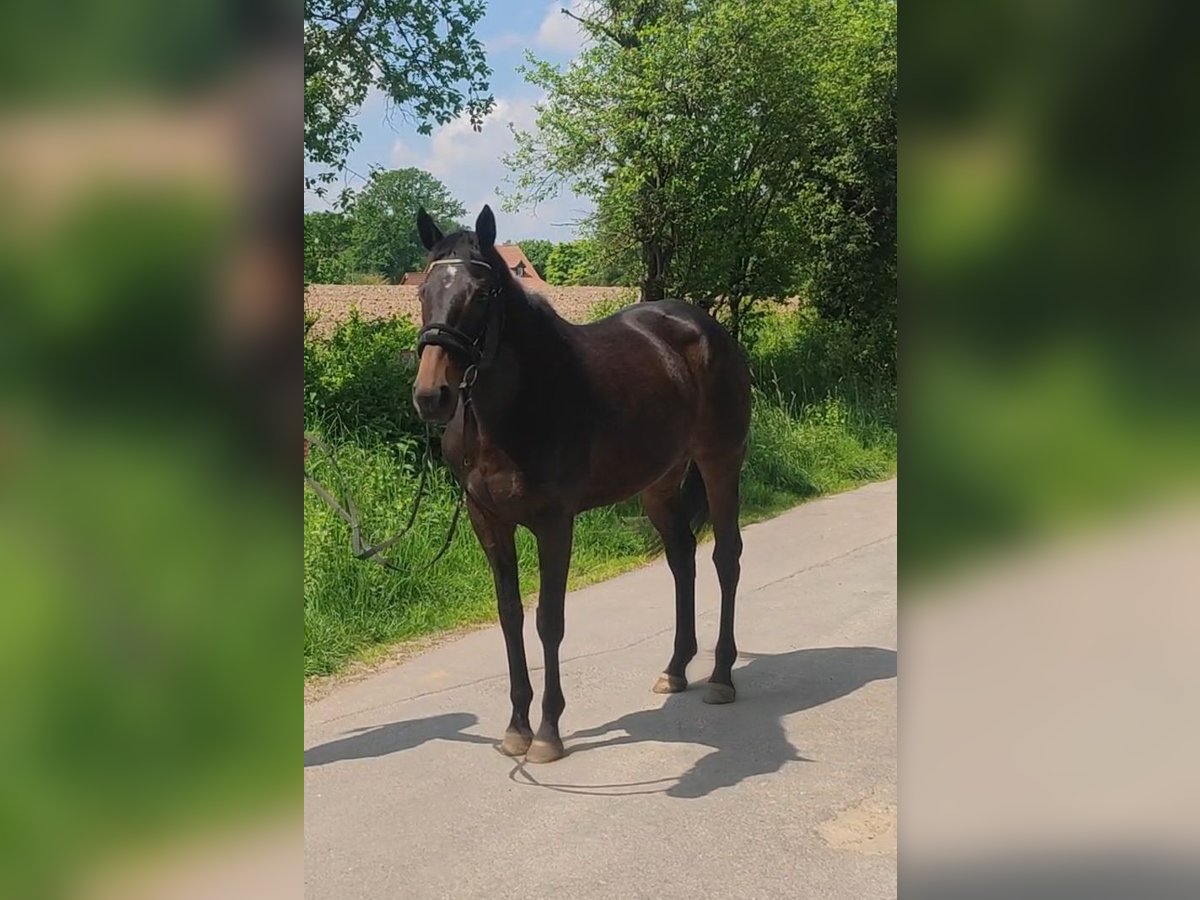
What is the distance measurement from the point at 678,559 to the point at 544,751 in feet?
4.21

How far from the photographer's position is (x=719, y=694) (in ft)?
13.7

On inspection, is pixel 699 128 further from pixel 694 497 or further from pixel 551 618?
pixel 551 618

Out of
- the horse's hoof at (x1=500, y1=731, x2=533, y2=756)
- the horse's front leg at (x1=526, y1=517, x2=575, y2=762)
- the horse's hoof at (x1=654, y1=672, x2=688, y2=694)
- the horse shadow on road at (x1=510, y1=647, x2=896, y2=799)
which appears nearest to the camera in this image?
the horse shadow on road at (x1=510, y1=647, x2=896, y2=799)

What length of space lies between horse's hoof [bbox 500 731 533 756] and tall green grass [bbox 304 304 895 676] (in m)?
1.44

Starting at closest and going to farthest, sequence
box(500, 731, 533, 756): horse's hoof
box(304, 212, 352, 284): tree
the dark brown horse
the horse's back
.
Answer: the dark brown horse, box(500, 731, 533, 756): horse's hoof, the horse's back, box(304, 212, 352, 284): tree

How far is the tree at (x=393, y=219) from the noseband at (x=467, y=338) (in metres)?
0.39

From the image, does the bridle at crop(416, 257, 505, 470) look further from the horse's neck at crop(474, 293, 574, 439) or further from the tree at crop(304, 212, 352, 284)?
the tree at crop(304, 212, 352, 284)

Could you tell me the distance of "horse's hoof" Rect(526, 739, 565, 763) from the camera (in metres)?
3.57
